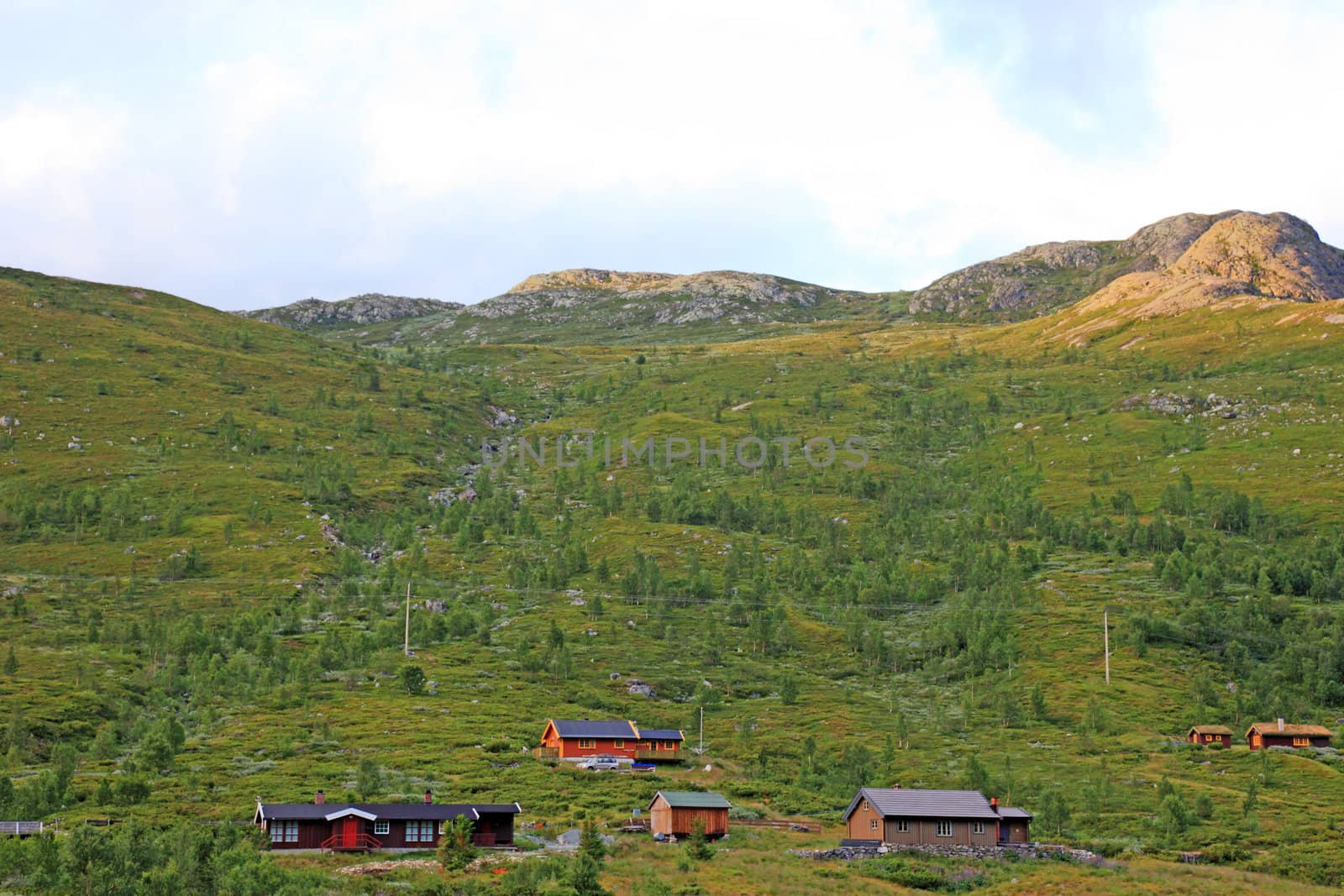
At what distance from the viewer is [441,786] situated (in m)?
97.2

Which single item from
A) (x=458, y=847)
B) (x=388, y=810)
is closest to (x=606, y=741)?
(x=388, y=810)

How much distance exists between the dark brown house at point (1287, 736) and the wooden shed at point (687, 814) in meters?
64.5

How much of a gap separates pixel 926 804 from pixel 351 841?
1541 inches

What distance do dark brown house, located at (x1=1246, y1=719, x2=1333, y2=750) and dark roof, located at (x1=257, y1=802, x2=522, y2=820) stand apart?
263 ft

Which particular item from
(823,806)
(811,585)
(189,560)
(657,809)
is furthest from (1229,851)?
(189,560)

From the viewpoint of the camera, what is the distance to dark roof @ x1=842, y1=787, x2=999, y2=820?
273 ft

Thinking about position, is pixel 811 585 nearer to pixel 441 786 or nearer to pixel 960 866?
pixel 441 786

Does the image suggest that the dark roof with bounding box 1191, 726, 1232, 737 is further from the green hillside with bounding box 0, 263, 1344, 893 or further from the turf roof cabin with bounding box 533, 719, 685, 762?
the turf roof cabin with bounding box 533, 719, 685, 762

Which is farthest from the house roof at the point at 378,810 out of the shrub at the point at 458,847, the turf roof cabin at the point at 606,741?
the turf roof cabin at the point at 606,741

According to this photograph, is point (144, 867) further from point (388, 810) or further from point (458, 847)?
point (388, 810)

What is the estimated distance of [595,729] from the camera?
113 meters

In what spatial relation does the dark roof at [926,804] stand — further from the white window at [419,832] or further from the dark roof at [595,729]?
the dark roof at [595,729]

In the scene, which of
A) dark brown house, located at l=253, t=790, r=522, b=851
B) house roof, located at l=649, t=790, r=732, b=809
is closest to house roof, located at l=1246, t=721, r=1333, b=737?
house roof, located at l=649, t=790, r=732, b=809

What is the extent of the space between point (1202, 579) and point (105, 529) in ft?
537
